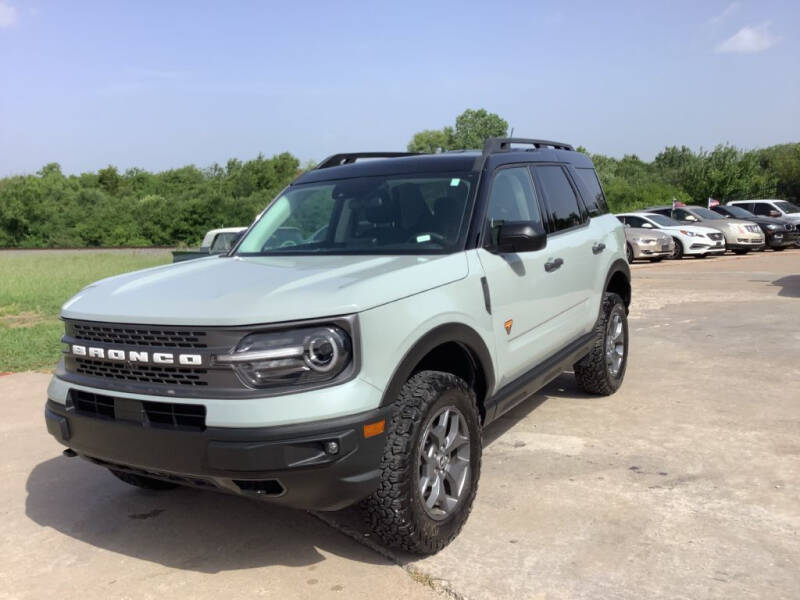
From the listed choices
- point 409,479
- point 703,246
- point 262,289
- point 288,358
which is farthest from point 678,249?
point 288,358

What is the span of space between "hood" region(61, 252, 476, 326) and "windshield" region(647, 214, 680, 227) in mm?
20156

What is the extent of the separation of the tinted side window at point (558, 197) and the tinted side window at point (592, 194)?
0.32m

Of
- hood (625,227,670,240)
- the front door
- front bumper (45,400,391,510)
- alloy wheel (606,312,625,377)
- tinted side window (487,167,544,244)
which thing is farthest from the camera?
hood (625,227,670,240)

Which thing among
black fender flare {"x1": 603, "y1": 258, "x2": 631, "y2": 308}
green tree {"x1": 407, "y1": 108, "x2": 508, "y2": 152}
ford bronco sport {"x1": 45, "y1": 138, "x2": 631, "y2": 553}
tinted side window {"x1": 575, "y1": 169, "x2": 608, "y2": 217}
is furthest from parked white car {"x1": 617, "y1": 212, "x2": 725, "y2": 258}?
green tree {"x1": 407, "y1": 108, "x2": 508, "y2": 152}

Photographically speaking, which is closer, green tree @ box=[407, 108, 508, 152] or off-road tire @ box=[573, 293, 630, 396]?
off-road tire @ box=[573, 293, 630, 396]

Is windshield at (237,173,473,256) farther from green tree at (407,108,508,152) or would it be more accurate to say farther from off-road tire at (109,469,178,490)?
green tree at (407,108,508,152)

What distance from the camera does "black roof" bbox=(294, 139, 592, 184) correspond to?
14.3ft

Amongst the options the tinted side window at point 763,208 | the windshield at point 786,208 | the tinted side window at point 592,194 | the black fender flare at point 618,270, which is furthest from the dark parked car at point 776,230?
the tinted side window at point 592,194

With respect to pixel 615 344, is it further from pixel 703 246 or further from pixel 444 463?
pixel 703 246

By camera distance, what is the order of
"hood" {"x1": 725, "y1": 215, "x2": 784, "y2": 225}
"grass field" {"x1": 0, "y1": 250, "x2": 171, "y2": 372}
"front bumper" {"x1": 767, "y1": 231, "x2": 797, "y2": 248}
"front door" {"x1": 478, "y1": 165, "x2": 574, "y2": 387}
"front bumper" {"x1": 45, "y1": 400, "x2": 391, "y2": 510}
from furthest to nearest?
"hood" {"x1": 725, "y1": 215, "x2": 784, "y2": 225} < "front bumper" {"x1": 767, "y1": 231, "x2": 797, "y2": 248} < "grass field" {"x1": 0, "y1": 250, "x2": 171, "y2": 372} < "front door" {"x1": 478, "y1": 165, "x2": 574, "y2": 387} < "front bumper" {"x1": 45, "y1": 400, "x2": 391, "y2": 510}

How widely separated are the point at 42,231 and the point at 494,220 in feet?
173

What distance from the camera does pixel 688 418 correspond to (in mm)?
5465

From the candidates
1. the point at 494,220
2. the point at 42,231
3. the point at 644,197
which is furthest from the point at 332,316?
the point at 42,231

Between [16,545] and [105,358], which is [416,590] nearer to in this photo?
[105,358]
